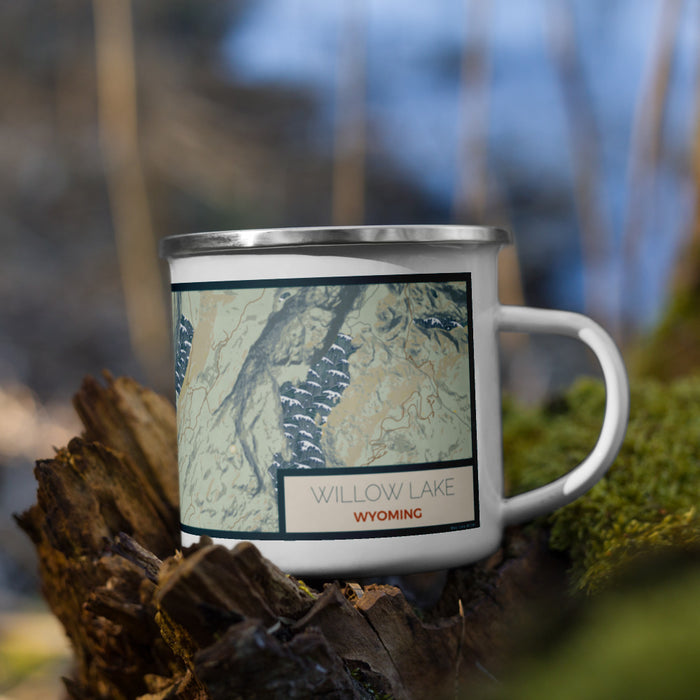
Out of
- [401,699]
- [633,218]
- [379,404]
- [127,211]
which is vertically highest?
[127,211]

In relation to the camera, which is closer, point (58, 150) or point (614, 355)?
point (614, 355)

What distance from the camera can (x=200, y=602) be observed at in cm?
58

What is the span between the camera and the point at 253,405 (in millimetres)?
754

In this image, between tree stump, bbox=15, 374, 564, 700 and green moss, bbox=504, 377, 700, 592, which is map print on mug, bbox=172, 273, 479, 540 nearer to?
tree stump, bbox=15, 374, 564, 700

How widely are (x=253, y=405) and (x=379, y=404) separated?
4.9 inches

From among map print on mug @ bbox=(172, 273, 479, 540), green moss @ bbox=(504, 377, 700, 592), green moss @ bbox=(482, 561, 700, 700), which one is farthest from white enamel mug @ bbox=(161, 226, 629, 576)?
green moss @ bbox=(482, 561, 700, 700)

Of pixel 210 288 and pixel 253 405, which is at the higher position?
pixel 210 288

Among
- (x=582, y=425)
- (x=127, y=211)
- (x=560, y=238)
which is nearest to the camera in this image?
(x=582, y=425)

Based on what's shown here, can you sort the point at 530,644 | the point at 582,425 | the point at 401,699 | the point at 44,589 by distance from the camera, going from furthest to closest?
the point at 582,425 < the point at 44,589 < the point at 401,699 < the point at 530,644

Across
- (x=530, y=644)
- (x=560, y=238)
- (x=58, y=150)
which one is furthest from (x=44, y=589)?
(x=560, y=238)

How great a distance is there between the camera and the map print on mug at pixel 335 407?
0.74 meters

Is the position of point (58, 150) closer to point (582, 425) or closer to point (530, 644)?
point (582, 425)

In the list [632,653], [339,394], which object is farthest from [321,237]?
[632,653]

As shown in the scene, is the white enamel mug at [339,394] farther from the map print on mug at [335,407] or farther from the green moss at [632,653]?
the green moss at [632,653]
